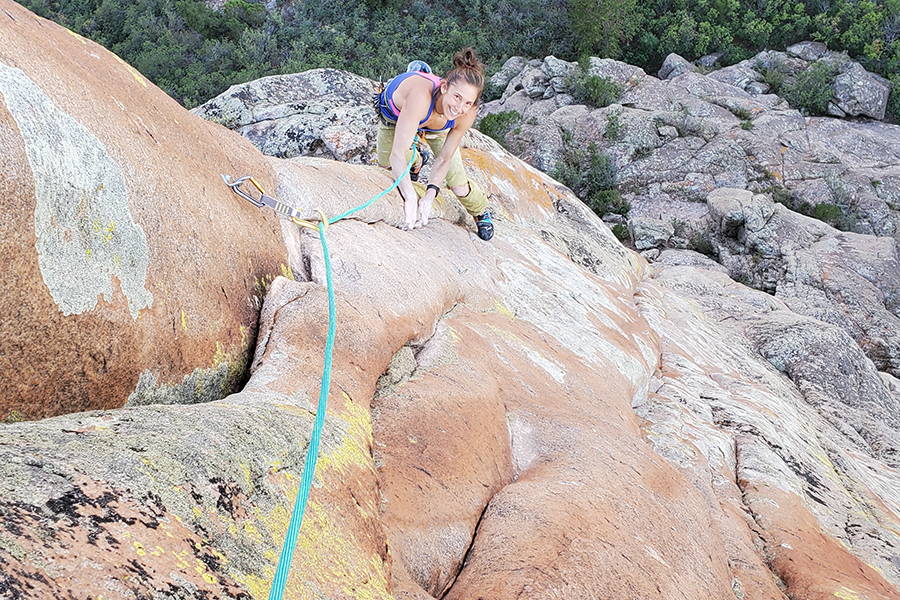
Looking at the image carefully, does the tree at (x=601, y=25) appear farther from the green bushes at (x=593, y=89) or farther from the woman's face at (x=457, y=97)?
the woman's face at (x=457, y=97)

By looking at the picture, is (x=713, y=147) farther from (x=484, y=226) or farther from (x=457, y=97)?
(x=457, y=97)

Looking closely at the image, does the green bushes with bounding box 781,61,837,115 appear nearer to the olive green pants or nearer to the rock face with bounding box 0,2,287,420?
the olive green pants

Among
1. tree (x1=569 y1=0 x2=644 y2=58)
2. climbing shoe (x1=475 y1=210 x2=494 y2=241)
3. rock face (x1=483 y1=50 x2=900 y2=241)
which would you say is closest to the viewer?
climbing shoe (x1=475 y1=210 x2=494 y2=241)

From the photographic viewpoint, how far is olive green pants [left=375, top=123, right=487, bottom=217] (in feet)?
24.4

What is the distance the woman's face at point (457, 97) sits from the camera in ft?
19.1

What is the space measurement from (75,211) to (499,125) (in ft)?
101

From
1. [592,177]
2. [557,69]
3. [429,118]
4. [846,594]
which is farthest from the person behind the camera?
[557,69]

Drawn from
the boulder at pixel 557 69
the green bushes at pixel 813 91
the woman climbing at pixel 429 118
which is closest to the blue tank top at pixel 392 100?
the woman climbing at pixel 429 118

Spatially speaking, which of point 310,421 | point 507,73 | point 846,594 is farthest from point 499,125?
point 310,421

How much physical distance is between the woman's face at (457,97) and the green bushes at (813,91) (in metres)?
40.6

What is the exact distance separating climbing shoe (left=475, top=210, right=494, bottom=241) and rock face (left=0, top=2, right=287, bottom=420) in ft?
13.7

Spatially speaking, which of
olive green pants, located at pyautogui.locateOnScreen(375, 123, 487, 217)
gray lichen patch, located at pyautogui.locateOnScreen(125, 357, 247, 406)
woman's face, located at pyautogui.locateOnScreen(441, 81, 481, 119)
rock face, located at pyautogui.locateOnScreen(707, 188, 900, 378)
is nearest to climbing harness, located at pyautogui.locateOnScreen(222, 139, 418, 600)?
gray lichen patch, located at pyautogui.locateOnScreen(125, 357, 247, 406)

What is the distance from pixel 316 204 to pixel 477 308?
1947 mm

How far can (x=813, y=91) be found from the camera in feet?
129
